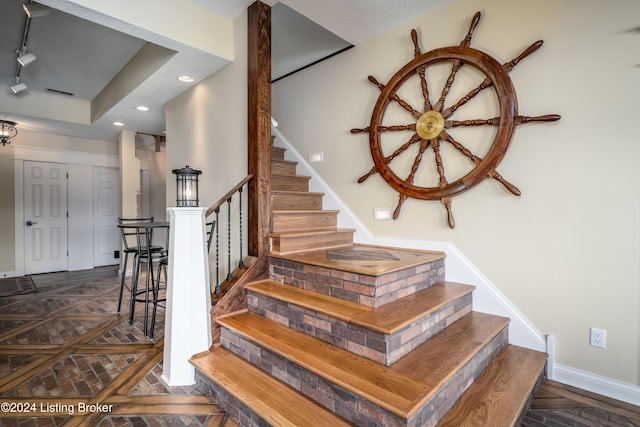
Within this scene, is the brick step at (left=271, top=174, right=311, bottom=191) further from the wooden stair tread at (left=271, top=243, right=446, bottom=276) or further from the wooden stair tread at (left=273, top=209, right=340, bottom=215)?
the wooden stair tread at (left=271, top=243, right=446, bottom=276)

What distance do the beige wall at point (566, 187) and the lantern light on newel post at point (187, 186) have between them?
8.04 ft

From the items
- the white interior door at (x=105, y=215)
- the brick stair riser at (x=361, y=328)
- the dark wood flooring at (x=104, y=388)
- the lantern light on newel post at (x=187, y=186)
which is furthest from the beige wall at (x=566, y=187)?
the white interior door at (x=105, y=215)

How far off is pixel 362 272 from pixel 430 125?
1.46 metres

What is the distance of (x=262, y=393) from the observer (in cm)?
174

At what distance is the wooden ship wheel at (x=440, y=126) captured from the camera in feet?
7.47

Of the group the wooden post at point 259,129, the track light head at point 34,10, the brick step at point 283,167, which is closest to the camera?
the track light head at point 34,10

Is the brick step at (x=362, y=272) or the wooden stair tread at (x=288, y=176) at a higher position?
the wooden stair tread at (x=288, y=176)

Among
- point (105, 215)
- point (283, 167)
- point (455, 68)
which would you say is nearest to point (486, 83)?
point (455, 68)

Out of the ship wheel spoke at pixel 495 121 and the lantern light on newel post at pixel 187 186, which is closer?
the ship wheel spoke at pixel 495 121

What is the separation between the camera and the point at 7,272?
5.30m

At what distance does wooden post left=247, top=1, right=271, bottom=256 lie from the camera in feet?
8.70

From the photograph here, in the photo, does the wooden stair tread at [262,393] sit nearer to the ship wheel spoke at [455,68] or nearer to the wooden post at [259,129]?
the wooden post at [259,129]

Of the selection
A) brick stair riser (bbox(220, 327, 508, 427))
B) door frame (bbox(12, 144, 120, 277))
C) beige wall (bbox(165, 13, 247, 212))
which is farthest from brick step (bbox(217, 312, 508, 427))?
door frame (bbox(12, 144, 120, 277))

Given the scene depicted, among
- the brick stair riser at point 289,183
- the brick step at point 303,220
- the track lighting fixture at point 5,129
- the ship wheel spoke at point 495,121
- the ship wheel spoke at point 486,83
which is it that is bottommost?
the brick step at point 303,220
